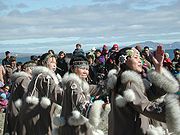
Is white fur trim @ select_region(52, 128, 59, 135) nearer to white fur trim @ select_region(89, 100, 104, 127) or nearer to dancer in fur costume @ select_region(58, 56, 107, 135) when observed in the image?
dancer in fur costume @ select_region(58, 56, 107, 135)

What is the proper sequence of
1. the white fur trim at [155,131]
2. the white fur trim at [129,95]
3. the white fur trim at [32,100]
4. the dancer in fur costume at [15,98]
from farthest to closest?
the dancer in fur costume at [15,98], the white fur trim at [32,100], the white fur trim at [155,131], the white fur trim at [129,95]

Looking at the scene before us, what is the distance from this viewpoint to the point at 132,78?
14.6ft

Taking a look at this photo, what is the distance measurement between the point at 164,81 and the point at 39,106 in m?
2.12

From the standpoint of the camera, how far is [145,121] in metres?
4.57

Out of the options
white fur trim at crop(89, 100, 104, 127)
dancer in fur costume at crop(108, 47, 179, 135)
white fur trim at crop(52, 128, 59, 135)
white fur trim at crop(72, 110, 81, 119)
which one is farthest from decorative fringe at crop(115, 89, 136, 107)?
white fur trim at crop(52, 128, 59, 135)

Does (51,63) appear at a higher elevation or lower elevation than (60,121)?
higher

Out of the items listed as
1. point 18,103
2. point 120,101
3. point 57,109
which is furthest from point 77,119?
point 18,103

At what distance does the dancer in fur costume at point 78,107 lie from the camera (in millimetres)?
4977

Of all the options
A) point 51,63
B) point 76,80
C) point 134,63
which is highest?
point 134,63

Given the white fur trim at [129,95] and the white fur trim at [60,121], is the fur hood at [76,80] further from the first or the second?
the white fur trim at [129,95]

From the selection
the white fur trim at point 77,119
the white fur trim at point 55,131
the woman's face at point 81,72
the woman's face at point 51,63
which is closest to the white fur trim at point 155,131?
the white fur trim at point 77,119

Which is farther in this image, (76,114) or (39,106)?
(39,106)

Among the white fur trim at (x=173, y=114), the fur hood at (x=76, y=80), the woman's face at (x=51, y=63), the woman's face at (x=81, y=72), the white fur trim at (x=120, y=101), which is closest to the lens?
the white fur trim at (x=173, y=114)

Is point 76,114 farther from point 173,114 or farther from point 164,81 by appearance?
point 173,114
